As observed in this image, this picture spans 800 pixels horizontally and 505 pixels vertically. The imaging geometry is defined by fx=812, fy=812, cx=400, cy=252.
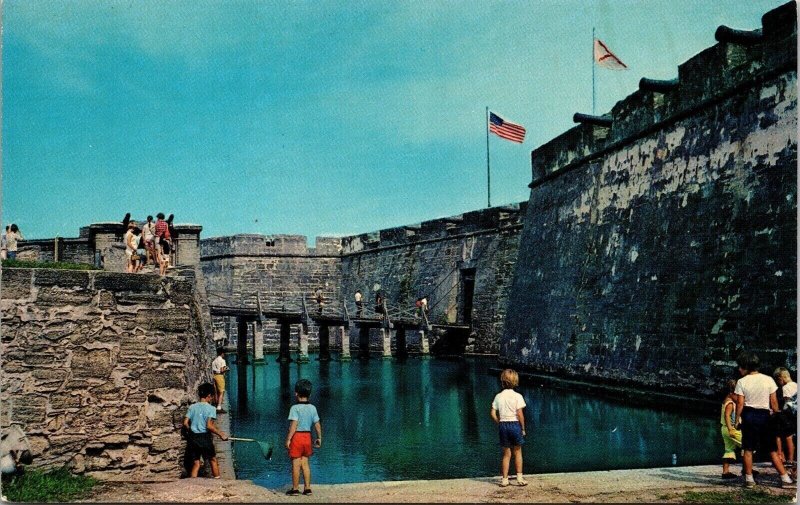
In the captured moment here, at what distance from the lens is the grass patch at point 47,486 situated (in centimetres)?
559

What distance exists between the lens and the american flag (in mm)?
25328

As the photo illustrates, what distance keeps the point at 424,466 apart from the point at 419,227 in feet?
78.3

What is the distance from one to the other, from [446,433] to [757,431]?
5.49m

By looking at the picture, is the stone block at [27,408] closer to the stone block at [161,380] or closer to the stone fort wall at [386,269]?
the stone block at [161,380]

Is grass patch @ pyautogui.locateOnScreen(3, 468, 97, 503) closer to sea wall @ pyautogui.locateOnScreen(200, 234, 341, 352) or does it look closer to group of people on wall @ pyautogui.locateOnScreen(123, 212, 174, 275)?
group of people on wall @ pyautogui.locateOnScreen(123, 212, 174, 275)

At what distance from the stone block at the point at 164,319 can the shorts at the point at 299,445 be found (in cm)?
142

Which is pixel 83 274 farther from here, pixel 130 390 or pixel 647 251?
pixel 647 251

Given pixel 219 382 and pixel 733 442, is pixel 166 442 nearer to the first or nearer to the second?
pixel 219 382

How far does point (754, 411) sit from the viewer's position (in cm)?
618

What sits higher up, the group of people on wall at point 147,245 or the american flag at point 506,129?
the american flag at point 506,129

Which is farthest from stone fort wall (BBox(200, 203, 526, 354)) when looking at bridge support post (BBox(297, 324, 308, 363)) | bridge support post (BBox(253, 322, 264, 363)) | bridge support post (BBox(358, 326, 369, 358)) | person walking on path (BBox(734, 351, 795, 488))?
person walking on path (BBox(734, 351, 795, 488))

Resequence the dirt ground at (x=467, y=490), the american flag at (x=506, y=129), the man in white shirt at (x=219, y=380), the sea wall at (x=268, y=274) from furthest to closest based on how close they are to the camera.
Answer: the sea wall at (x=268, y=274) < the american flag at (x=506, y=129) < the man in white shirt at (x=219, y=380) < the dirt ground at (x=467, y=490)

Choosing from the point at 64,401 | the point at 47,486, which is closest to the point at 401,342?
the point at 64,401

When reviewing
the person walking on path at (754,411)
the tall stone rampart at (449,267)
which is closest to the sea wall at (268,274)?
the tall stone rampart at (449,267)
